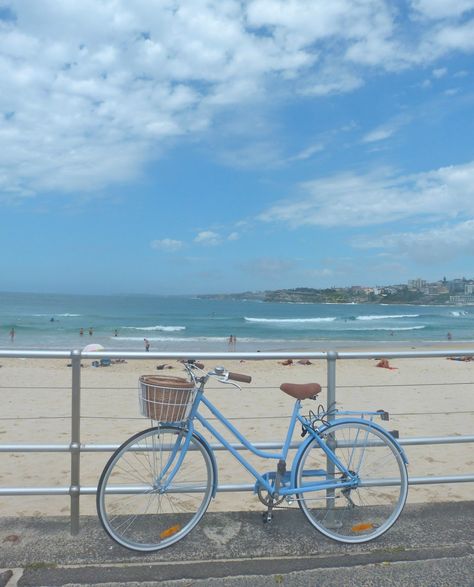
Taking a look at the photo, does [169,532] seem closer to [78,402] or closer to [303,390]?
[78,402]

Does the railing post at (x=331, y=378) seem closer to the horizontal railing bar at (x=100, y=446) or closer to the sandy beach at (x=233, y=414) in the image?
the horizontal railing bar at (x=100, y=446)

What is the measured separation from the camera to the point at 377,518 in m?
3.09

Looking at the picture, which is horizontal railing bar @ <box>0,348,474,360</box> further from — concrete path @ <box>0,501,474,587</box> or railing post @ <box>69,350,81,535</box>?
concrete path @ <box>0,501,474,587</box>

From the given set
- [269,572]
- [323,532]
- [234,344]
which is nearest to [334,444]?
[323,532]

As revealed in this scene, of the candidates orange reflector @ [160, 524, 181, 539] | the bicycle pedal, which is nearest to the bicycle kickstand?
the bicycle pedal

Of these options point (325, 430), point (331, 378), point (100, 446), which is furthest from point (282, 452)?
point (100, 446)

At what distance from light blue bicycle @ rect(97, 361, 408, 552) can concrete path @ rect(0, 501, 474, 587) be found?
0.10 metres

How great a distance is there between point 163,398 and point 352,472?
4.08 feet

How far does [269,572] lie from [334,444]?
0.81 meters

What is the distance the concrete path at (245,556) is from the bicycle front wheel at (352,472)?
99mm

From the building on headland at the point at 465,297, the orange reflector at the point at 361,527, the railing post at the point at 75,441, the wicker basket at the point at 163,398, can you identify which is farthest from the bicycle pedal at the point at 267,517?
the building on headland at the point at 465,297

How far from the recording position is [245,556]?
2699mm

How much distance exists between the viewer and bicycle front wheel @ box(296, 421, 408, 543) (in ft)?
9.71

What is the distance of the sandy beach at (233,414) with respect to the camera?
213 inches
